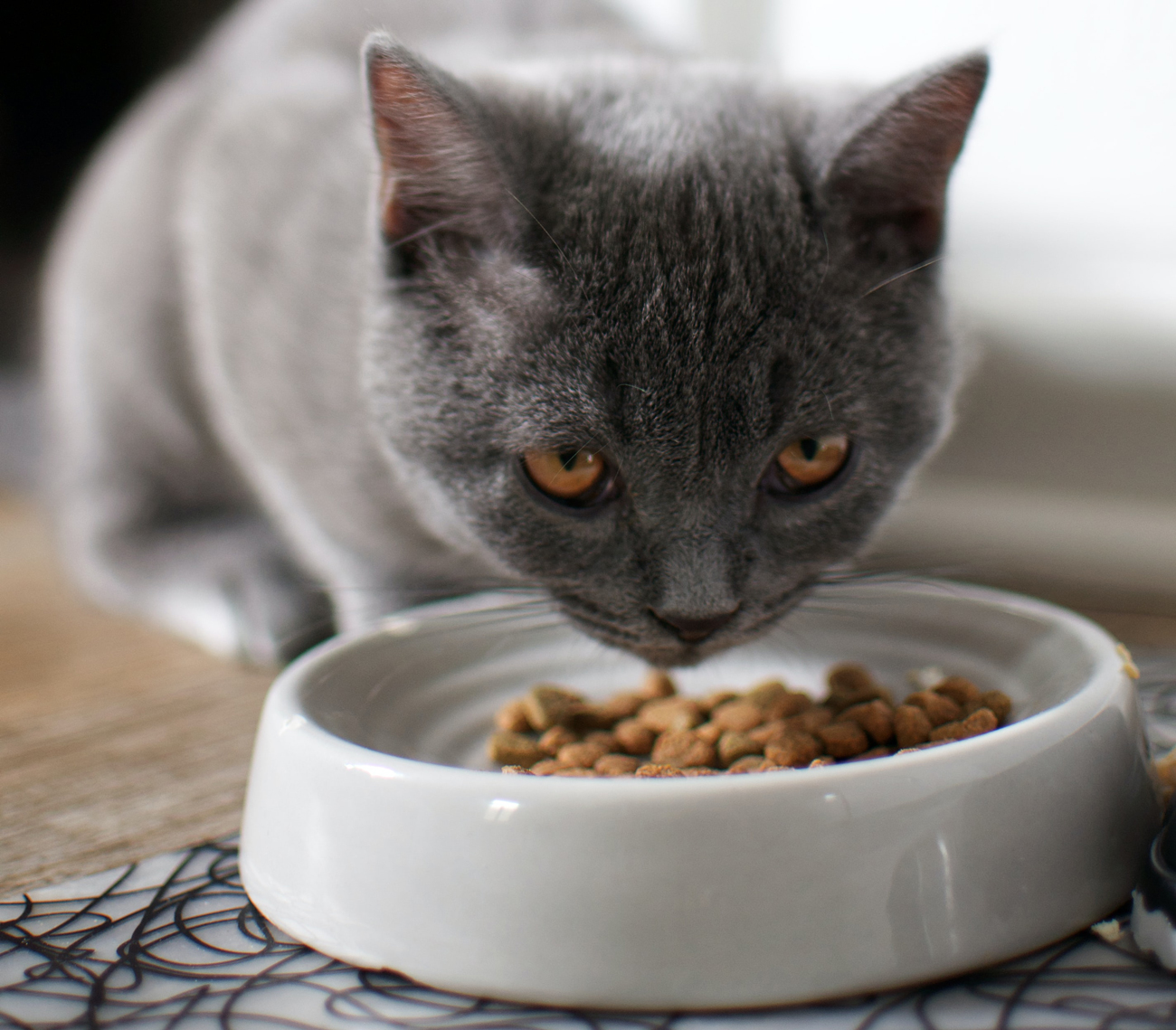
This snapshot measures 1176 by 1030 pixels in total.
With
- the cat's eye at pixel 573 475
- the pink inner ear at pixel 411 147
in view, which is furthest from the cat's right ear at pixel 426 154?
the cat's eye at pixel 573 475

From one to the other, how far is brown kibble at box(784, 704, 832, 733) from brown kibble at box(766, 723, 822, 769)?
12 millimetres

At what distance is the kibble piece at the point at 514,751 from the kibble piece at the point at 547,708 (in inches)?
1.4

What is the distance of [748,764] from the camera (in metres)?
0.71

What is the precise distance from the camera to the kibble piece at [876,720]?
765 millimetres

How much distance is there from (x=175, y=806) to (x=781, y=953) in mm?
506

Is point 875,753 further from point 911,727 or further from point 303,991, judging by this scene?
point 303,991

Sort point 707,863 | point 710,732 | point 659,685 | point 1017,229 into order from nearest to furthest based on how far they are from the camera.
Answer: point 707,863, point 710,732, point 659,685, point 1017,229

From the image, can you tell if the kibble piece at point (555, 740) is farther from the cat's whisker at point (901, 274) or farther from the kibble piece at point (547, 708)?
the cat's whisker at point (901, 274)

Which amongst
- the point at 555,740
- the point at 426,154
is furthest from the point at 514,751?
the point at 426,154

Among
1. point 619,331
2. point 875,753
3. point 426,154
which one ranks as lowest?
point 875,753

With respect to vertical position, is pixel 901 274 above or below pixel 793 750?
above

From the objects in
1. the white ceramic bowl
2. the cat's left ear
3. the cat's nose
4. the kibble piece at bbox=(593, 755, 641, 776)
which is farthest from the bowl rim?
the cat's left ear

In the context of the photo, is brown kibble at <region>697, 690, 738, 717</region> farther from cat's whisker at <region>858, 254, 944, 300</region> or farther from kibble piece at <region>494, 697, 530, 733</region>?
cat's whisker at <region>858, 254, 944, 300</region>

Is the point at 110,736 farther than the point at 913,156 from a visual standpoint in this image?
Yes
